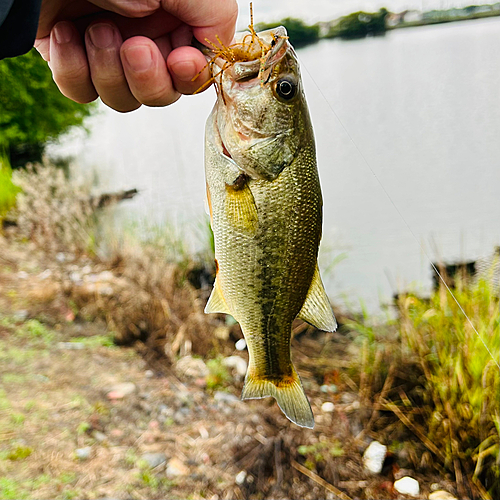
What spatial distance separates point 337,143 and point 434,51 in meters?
6.72

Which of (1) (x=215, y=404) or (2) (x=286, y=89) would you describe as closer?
(2) (x=286, y=89)

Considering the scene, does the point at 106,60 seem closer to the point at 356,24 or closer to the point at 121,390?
the point at 121,390

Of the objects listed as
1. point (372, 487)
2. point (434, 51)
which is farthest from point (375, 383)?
point (434, 51)

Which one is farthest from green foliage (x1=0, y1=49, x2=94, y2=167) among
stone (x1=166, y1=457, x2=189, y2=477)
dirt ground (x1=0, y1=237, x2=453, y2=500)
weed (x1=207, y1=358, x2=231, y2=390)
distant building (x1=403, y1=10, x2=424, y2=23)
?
stone (x1=166, y1=457, x2=189, y2=477)

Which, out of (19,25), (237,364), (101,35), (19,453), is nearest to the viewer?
(19,25)

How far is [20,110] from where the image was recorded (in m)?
11.9

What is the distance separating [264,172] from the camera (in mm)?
1283

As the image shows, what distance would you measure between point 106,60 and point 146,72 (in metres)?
0.16

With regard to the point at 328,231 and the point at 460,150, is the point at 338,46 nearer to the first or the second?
the point at 460,150

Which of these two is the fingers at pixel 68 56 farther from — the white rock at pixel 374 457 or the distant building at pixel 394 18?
the distant building at pixel 394 18

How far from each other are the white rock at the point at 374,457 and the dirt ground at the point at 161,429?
1.6 inches

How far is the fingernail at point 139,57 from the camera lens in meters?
1.44

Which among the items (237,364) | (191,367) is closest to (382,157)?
(237,364)

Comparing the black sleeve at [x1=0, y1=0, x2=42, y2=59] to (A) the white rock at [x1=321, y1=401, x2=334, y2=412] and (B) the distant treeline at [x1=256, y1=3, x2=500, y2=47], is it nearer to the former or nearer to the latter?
(A) the white rock at [x1=321, y1=401, x2=334, y2=412]
